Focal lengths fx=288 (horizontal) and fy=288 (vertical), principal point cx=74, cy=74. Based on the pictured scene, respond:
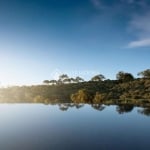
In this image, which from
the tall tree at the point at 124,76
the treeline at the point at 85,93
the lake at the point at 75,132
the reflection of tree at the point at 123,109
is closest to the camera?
the lake at the point at 75,132

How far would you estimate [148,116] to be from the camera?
37219 mm

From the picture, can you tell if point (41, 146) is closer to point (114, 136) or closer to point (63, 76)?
point (114, 136)

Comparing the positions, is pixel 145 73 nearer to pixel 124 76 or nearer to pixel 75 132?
pixel 124 76

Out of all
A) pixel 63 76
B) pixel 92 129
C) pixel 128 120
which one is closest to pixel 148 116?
pixel 128 120

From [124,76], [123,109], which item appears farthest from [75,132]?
[124,76]

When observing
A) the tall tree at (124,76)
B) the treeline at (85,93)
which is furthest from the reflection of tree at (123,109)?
the tall tree at (124,76)

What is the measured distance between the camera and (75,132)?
2758 centimetres

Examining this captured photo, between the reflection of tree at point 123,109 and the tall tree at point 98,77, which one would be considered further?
the tall tree at point 98,77

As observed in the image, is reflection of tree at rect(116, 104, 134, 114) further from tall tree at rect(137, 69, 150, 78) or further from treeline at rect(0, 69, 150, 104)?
tall tree at rect(137, 69, 150, 78)

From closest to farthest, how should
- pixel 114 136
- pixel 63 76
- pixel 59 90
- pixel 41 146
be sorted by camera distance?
pixel 41 146 → pixel 114 136 → pixel 59 90 → pixel 63 76

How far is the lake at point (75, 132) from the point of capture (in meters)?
22.0

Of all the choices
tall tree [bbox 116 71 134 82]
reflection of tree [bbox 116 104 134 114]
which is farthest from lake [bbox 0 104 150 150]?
tall tree [bbox 116 71 134 82]

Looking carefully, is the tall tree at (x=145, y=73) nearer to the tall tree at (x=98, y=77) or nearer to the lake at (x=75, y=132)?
the tall tree at (x=98, y=77)

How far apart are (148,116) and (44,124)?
13747 mm
